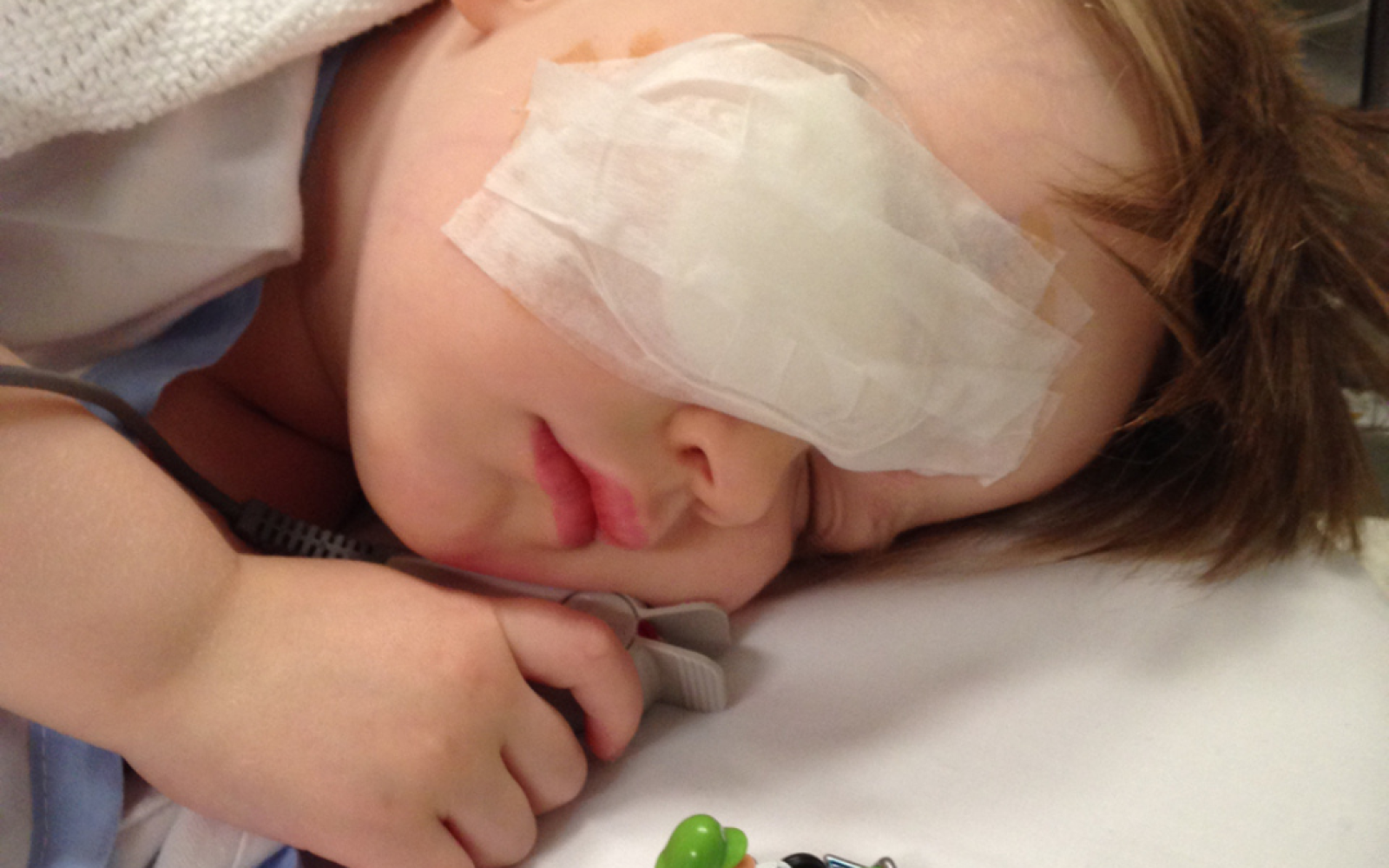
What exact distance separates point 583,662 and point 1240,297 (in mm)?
499

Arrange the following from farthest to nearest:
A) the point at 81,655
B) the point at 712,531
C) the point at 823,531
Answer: the point at 823,531, the point at 712,531, the point at 81,655

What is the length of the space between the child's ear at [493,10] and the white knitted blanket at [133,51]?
10cm

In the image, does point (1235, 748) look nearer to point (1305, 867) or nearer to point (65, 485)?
point (1305, 867)

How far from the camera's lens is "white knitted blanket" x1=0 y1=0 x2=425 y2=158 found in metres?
0.61

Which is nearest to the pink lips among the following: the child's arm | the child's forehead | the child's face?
the child's face

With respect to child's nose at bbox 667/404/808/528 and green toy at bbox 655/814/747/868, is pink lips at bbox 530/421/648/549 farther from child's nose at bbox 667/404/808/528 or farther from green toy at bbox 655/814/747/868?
green toy at bbox 655/814/747/868

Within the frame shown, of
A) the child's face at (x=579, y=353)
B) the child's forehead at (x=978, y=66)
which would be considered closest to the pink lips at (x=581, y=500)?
the child's face at (x=579, y=353)

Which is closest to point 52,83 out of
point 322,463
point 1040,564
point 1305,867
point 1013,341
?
point 322,463

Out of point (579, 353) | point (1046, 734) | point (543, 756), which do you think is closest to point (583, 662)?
point (543, 756)

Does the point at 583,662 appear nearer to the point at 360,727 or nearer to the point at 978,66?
the point at 360,727

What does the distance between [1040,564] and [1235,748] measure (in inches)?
8.3

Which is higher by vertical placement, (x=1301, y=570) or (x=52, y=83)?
(x=52, y=83)

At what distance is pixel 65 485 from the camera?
53 centimetres

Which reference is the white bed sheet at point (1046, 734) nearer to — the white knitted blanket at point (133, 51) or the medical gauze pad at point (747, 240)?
the medical gauze pad at point (747, 240)
